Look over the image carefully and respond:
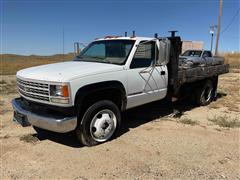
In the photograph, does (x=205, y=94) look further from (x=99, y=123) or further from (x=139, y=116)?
(x=99, y=123)

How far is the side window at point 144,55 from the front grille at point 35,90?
1807 millimetres

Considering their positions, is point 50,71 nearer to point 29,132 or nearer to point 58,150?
point 58,150

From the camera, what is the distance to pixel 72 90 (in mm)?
3992

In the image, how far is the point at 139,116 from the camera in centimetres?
668

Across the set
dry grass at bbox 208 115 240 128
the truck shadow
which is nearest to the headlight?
the truck shadow

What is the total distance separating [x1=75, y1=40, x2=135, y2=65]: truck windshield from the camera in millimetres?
5199

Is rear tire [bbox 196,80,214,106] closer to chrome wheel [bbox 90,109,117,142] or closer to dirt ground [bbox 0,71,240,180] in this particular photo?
dirt ground [bbox 0,71,240,180]

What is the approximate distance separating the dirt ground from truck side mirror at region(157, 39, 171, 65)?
1511 millimetres

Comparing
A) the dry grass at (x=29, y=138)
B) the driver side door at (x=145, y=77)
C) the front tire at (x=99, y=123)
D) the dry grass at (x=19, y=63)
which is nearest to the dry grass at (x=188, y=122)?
the driver side door at (x=145, y=77)

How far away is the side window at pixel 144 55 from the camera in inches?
206

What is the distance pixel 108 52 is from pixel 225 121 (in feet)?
10.8

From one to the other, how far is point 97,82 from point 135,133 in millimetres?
1618

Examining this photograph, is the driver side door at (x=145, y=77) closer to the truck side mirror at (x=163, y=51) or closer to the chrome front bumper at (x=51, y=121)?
the truck side mirror at (x=163, y=51)

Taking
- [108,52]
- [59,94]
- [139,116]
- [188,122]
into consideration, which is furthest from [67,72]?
[188,122]
